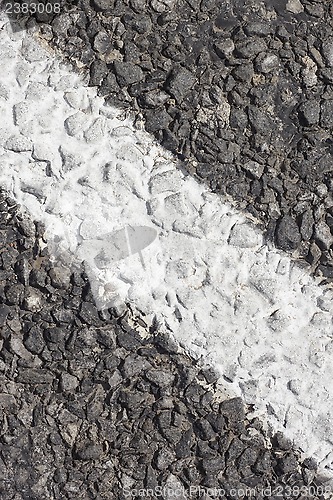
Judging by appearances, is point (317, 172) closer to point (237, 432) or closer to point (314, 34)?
point (314, 34)

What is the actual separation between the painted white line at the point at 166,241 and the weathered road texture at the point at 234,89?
0.07 meters

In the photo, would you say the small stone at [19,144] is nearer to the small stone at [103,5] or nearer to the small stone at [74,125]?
the small stone at [74,125]

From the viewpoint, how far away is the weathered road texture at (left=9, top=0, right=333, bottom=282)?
182 centimetres

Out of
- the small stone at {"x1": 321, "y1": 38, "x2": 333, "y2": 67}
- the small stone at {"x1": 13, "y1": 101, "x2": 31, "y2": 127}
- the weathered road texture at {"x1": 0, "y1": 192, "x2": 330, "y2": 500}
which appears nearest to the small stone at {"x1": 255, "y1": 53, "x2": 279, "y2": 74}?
the small stone at {"x1": 321, "y1": 38, "x2": 333, "y2": 67}

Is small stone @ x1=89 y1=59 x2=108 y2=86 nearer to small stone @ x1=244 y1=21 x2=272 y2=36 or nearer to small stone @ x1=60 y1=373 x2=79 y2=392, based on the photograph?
small stone @ x1=244 y1=21 x2=272 y2=36

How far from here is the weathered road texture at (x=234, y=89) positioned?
1.82 m

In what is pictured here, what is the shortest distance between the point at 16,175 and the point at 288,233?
2.81 ft

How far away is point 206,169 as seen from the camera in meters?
1.81

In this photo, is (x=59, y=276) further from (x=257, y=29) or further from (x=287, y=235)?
(x=257, y=29)

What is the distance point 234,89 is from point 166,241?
0.52 m

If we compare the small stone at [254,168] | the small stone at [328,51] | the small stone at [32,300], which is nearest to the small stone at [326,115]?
the small stone at [328,51]

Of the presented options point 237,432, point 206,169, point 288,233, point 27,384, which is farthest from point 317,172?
point 27,384

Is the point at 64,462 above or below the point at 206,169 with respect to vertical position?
below

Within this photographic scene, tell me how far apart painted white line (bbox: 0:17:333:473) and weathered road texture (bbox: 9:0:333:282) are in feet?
0.23
